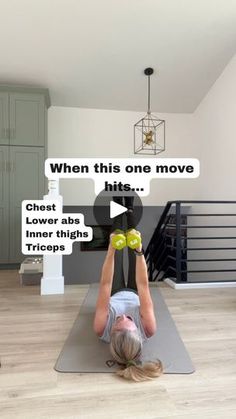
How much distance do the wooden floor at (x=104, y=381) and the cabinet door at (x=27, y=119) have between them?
2.20 metres

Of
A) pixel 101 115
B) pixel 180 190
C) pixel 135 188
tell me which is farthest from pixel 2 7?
pixel 180 190

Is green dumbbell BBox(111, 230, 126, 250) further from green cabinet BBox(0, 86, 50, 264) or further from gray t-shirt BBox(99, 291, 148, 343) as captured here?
green cabinet BBox(0, 86, 50, 264)

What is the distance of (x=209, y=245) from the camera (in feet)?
14.6

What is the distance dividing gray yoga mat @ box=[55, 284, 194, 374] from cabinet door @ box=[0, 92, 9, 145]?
8.24 ft

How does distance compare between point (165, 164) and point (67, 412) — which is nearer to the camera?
point (67, 412)

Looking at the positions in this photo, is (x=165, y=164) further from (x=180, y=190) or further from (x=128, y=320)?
(x=128, y=320)

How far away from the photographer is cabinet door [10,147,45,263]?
3.80m

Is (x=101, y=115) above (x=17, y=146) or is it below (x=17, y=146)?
above

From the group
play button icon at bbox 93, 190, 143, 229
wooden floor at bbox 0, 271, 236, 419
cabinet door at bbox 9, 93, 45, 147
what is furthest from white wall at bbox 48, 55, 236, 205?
wooden floor at bbox 0, 271, 236, 419

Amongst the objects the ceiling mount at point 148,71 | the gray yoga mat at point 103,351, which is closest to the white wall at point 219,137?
the ceiling mount at point 148,71

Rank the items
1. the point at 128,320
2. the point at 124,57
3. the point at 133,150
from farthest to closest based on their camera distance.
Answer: the point at 133,150 → the point at 124,57 → the point at 128,320

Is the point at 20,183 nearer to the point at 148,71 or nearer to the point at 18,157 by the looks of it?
the point at 18,157

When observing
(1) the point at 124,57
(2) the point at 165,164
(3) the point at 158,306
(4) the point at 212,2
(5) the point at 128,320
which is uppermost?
(4) the point at 212,2

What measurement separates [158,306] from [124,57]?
285cm
